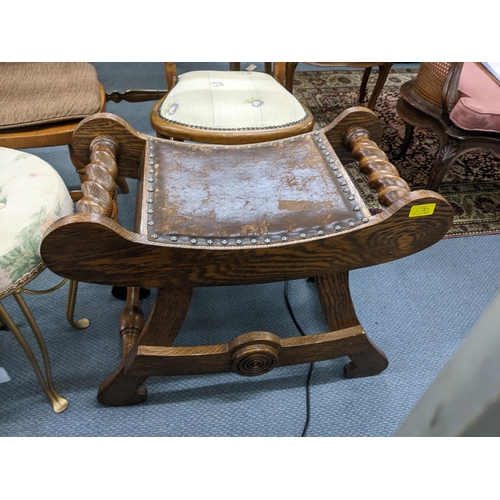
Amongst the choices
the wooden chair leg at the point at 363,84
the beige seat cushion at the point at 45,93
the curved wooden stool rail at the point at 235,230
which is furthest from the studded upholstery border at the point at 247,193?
the wooden chair leg at the point at 363,84

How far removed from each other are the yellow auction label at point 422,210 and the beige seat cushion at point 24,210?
0.67m

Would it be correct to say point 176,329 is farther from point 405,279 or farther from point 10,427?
point 405,279

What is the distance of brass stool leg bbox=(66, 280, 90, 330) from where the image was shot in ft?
3.57

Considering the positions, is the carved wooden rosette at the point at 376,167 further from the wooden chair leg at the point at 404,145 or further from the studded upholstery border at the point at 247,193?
the wooden chair leg at the point at 404,145

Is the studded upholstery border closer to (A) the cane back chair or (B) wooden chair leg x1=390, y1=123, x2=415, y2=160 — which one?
(A) the cane back chair

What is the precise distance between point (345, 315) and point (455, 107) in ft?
2.85

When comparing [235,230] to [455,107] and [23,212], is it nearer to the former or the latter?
[23,212]

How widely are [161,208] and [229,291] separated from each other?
0.59 m

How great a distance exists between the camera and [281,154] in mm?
968

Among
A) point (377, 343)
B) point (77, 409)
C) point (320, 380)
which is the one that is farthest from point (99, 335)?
point (377, 343)

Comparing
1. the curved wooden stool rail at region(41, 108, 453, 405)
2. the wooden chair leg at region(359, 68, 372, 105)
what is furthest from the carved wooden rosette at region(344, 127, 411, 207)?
the wooden chair leg at region(359, 68, 372, 105)

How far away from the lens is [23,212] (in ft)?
2.51

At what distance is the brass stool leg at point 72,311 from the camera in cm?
109

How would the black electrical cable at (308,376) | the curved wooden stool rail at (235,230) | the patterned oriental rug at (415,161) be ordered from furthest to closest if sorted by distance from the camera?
the patterned oriental rug at (415,161), the black electrical cable at (308,376), the curved wooden stool rail at (235,230)
